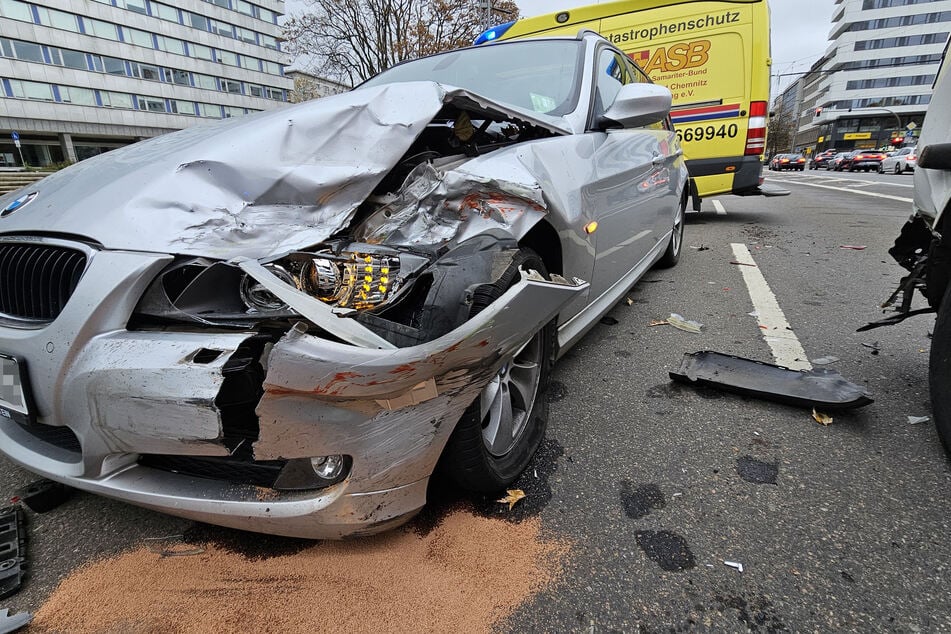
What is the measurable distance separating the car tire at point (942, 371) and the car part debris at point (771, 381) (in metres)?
0.26

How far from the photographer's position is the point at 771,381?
8.07 feet

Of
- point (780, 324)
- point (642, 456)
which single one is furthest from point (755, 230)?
point (642, 456)

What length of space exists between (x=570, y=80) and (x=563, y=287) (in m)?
1.79

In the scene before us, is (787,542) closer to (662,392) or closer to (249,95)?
(662,392)

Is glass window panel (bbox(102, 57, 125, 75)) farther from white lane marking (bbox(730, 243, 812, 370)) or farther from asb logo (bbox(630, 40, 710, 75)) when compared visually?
white lane marking (bbox(730, 243, 812, 370))

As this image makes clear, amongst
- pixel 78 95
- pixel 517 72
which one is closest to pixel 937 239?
pixel 517 72

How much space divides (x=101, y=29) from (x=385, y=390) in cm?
5296

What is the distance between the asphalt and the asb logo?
5.25 metres

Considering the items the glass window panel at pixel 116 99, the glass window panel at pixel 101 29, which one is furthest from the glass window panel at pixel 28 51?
the glass window panel at pixel 101 29

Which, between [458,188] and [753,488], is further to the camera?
[753,488]

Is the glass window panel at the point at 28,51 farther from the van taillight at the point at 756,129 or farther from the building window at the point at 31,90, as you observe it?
the van taillight at the point at 756,129

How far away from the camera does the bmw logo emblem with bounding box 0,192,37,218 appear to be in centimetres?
165

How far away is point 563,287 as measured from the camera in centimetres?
143

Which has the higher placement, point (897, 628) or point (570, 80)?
point (570, 80)
